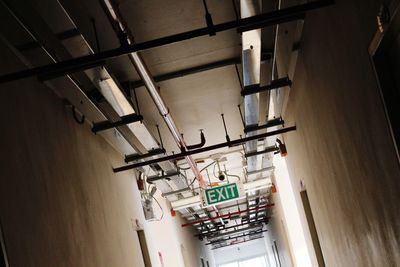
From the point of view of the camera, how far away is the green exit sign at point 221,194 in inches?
381

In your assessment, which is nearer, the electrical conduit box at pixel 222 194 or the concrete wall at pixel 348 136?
the concrete wall at pixel 348 136

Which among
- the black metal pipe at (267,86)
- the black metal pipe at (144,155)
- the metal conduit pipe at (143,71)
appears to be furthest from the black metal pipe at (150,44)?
the black metal pipe at (144,155)

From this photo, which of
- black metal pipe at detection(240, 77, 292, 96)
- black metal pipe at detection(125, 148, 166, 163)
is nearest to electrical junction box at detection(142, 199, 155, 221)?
black metal pipe at detection(125, 148, 166, 163)

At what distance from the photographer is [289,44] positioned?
4.93 m

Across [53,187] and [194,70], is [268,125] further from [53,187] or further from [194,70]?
A: [53,187]

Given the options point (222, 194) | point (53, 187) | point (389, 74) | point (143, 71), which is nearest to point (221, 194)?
point (222, 194)

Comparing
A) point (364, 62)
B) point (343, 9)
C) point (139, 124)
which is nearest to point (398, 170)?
point (364, 62)

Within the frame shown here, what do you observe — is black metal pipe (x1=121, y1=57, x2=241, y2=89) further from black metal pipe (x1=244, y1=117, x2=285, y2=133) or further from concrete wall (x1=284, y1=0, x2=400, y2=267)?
black metal pipe (x1=244, y1=117, x2=285, y2=133)

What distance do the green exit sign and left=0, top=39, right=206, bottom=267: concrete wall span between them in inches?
116

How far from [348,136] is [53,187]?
2.13m

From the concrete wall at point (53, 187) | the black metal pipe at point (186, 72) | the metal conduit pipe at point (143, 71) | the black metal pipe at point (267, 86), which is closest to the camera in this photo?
the concrete wall at point (53, 187)

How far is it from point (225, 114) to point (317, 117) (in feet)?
8.74

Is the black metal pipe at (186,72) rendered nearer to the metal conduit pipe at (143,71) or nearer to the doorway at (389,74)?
the metal conduit pipe at (143,71)

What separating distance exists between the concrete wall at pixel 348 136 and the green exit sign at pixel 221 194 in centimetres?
370
